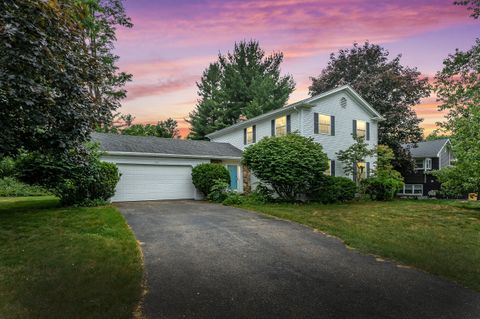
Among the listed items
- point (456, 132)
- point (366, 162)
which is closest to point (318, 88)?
point (366, 162)

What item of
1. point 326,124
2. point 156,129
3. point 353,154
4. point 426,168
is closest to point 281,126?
point 326,124

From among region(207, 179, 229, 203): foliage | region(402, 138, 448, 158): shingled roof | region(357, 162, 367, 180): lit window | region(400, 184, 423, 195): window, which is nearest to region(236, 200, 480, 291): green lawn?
region(207, 179, 229, 203): foliage

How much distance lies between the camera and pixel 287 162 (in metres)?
13.7

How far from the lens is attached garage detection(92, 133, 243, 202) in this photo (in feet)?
48.2

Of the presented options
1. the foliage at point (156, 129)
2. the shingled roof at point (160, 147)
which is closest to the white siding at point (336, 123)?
the shingled roof at point (160, 147)

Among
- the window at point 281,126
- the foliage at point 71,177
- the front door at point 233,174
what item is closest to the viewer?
the foliage at point 71,177

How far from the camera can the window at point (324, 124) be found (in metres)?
17.1

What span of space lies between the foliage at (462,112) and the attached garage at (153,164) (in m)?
11.6

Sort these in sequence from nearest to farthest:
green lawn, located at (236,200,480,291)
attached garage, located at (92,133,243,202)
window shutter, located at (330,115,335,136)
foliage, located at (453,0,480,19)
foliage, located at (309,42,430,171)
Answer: green lawn, located at (236,200,480,291) → foliage, located at (453,0,480,19) → attached garage, located at (92,133,243,202) → window shutter, located at (330,115,335,136) → foliage, located at (309,42,430,171)

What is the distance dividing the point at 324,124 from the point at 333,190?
4.36 m

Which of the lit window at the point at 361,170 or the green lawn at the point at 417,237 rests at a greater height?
the lit window at the point at 361,170

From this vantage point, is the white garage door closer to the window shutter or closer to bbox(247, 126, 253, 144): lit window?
bbox(247, 126, 253, 144): lit window

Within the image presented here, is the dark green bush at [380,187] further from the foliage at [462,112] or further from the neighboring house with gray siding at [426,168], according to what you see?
the neighboring house with gray siding at [426,168]

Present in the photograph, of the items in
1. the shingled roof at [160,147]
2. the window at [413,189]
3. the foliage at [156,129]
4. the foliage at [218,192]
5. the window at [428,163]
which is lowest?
the window at [413,189]
